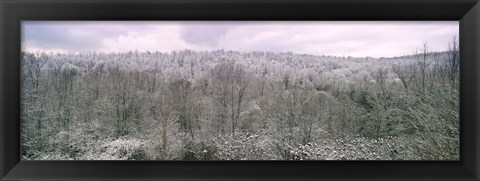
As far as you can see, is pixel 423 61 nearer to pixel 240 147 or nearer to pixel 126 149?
pixel 240 147

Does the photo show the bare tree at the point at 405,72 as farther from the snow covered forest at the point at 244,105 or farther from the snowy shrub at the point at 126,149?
the snowy shrub at the point at 126,149

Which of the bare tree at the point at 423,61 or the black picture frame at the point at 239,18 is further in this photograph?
the bare tree at the point at 423,61

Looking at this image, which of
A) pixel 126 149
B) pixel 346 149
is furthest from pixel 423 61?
pixel 126 149

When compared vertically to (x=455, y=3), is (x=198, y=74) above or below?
below

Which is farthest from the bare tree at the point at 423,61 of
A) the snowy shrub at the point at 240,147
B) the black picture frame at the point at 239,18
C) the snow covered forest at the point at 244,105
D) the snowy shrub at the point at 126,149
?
the snowy shrub at the point at 126,149

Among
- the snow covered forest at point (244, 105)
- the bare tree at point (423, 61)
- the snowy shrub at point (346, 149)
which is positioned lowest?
the snowy shrub at point (346, 149)
